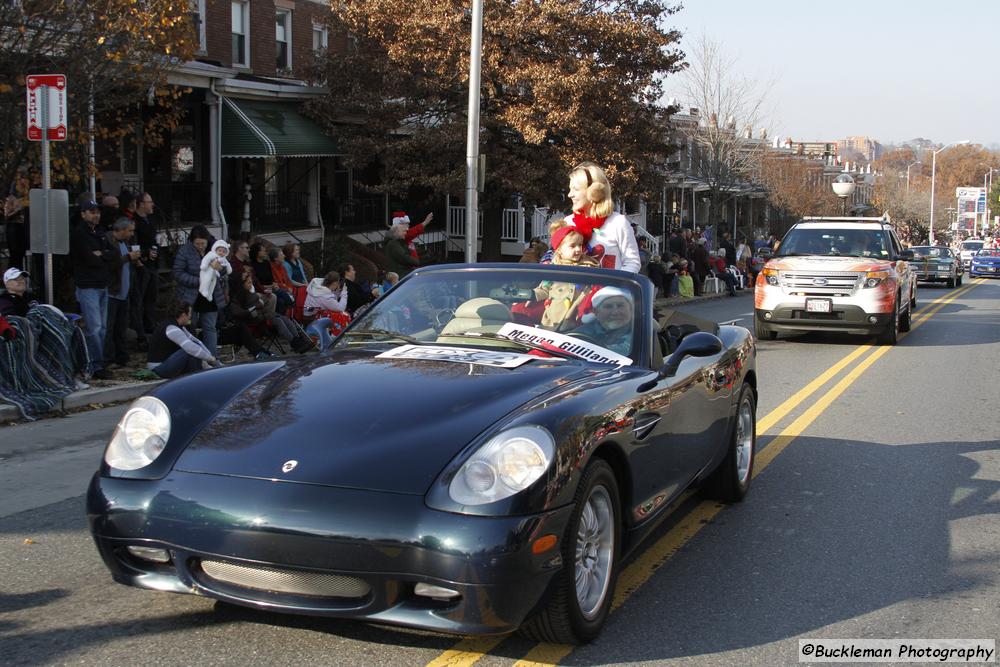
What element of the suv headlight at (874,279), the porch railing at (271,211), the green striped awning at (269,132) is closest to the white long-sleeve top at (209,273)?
the suv headlight at (874,279)

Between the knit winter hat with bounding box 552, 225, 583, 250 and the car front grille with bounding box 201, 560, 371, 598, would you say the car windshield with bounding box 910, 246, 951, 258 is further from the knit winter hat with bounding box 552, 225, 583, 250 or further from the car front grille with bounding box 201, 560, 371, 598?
the car front grille with bounding box 201, 560, 371, 598

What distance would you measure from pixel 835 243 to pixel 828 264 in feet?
3.50

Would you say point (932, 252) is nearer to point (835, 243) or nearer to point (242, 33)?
point (835, 243)

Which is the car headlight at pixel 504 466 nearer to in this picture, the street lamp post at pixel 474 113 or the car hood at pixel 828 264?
the car hood at pixel 828 264

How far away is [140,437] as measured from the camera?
161 inches

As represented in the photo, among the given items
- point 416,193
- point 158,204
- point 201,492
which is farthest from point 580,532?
point 416,193

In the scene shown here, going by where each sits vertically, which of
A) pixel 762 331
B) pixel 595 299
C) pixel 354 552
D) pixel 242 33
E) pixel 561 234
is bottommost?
pixel 762 331

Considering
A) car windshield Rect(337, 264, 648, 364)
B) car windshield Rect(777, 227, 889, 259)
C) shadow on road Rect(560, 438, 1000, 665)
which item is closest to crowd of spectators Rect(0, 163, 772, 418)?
car windshield Rect(337, 264, 648, 364)

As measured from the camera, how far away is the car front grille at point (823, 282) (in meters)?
15.2

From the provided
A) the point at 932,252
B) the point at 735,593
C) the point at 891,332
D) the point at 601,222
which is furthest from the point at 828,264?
the point at 932,252

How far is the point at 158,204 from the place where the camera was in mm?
20188

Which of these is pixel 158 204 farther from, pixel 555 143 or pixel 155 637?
pixel 155 637

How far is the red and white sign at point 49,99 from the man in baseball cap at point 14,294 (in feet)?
4.80

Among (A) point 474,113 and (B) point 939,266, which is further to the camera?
(B) point 939,266
